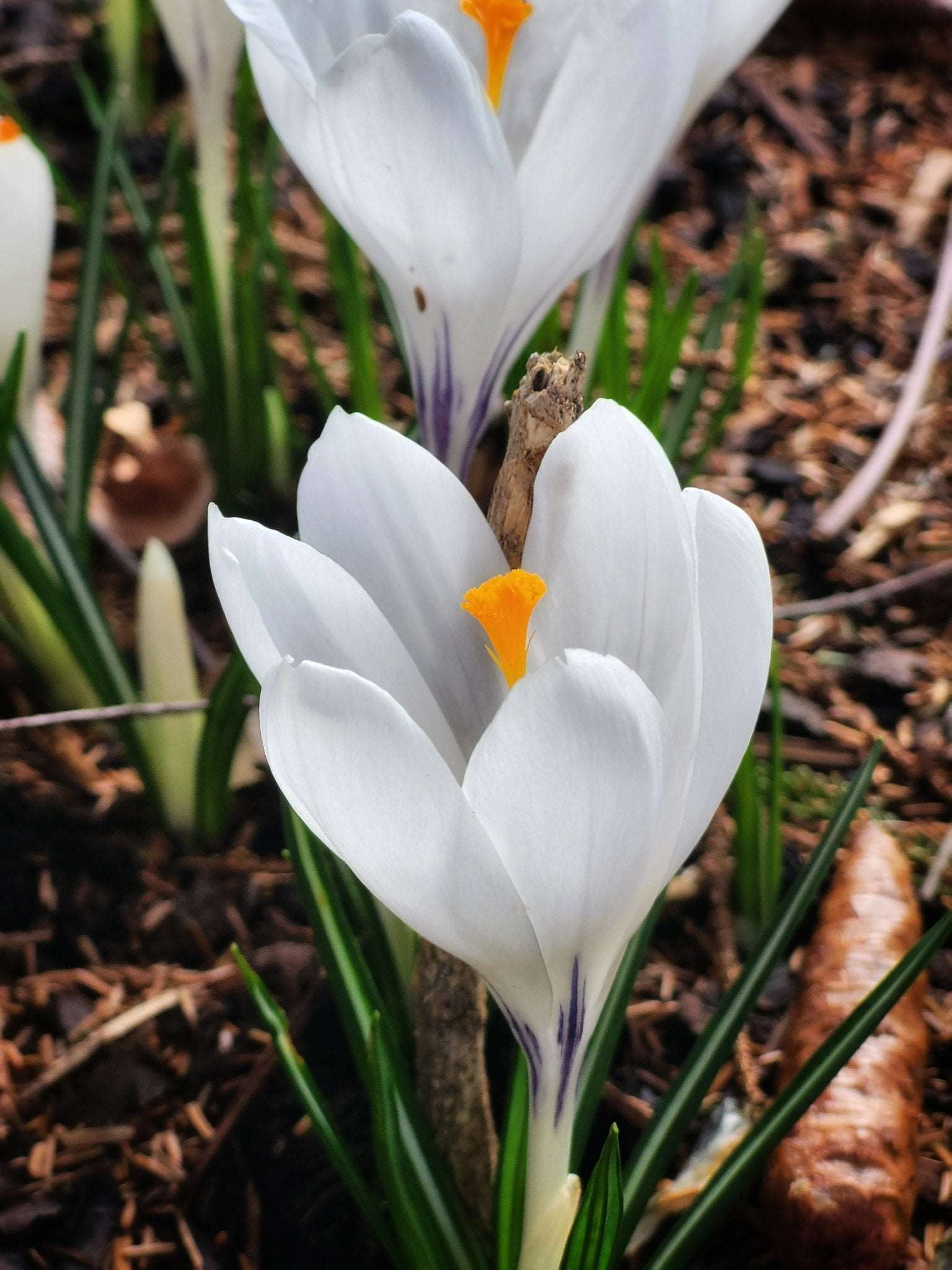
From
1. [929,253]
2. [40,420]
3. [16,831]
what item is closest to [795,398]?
[929,253]

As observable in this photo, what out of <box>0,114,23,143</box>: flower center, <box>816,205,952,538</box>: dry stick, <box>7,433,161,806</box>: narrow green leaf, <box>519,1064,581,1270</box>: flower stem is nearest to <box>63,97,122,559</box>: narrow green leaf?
<box>7,433,161,806</box>: narrow green leaf

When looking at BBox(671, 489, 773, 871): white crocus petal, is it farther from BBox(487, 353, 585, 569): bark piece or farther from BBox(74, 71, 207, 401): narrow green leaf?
BBox(74, 71, 207, 401): narrow green leaf


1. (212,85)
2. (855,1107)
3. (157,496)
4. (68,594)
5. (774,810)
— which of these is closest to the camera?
(855,1107)

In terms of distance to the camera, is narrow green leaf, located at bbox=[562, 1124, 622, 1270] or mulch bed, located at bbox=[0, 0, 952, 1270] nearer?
narrow green leaf, located at bbox=[562, 1124, 622, 1270]

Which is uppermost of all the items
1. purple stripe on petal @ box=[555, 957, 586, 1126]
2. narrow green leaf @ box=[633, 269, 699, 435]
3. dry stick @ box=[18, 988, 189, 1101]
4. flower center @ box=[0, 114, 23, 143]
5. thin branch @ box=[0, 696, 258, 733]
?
flower center @ box=[0, 114, 23, 143]

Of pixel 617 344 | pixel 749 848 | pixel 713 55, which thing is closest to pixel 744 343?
pixel 617 344

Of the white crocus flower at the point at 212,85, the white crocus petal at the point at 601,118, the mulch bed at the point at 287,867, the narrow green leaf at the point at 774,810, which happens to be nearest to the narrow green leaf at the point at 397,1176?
the mulch bed at the point at 287,867

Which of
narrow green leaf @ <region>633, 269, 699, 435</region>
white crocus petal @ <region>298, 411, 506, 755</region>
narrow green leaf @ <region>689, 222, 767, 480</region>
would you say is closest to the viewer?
white crocus petal @ <region>298, 411, 506, 755</region>

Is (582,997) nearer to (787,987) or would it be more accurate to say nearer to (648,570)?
(648,570)

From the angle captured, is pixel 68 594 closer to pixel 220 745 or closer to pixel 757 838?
pixel 220 745
